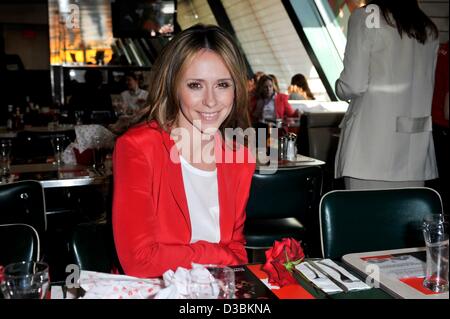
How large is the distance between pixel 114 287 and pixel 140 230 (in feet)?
1.12

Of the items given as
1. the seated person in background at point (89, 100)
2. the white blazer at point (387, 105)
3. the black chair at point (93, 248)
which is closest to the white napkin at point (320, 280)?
the black chair at point (93, 248)

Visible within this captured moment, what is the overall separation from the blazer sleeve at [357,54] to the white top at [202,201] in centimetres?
127

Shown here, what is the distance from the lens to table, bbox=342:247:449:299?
1.22 meters

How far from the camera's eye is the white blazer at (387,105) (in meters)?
2.63

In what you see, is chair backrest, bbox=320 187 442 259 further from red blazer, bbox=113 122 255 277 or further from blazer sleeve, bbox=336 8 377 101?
blazer sleeve, bbox=336 8 377 101

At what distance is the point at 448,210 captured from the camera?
4109 millimetres

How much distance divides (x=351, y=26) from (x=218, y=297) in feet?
6.24

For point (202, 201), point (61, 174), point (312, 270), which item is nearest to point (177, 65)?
point (202, 201)

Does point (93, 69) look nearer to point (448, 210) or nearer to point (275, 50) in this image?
point (275, 50)

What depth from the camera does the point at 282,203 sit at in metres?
2.81

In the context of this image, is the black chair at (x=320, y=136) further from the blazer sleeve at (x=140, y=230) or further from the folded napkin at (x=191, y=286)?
the folded napkin at (x=191, y=286)

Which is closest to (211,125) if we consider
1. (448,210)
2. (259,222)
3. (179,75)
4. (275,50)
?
(179,75)

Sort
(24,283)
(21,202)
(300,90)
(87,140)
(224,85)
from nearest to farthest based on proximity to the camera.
A: (24,283) < (224,85) < (21,202) < (87,140) < (300,90)

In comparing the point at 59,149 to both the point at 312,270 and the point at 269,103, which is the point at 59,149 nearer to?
the point at 312,270
